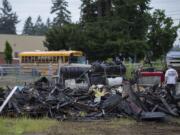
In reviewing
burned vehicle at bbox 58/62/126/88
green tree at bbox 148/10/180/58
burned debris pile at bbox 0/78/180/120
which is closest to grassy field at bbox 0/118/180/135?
burned debris pile at bbox 0/78/180/120

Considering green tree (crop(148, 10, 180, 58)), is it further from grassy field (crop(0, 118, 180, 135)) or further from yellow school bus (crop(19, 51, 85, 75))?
grassy field (crop(0, 118, 180, 135))

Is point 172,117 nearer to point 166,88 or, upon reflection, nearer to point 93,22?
A: point 166,88

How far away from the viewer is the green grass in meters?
16.6

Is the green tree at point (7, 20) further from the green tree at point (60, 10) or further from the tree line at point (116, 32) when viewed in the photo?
the tree line at point (116, 32)

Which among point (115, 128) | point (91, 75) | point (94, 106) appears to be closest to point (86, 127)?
point (115, 128)

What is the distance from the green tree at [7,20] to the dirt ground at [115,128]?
464 feet

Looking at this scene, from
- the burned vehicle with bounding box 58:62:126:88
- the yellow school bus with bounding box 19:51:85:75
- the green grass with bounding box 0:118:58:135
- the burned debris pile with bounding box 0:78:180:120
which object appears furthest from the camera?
the yellow school bus with bounding box 19:51:85:75

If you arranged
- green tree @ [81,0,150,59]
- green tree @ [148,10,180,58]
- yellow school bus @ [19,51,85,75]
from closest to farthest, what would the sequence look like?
yellow school bus @ [19,51,85,75] < green tree @ [81,0,150,59] < green tree @ [148,10,180,58]

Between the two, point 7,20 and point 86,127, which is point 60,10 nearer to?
point 7,20

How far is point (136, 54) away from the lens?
2793 inches

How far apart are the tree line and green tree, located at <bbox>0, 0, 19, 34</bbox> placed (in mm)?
83281

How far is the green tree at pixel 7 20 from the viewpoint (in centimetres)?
15912

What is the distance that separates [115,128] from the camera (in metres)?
17.9

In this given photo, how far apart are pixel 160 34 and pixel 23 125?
190 feet
